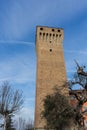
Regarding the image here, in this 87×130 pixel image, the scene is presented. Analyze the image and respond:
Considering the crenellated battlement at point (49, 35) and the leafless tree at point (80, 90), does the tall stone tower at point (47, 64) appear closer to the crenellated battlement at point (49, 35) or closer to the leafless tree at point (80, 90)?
the crenellated battlement at point (49, 35)

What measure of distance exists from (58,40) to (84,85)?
2377 cm

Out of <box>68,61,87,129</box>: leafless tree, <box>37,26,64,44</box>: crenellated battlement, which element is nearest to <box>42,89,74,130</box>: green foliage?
<box>68,61,87,129</box>: leafless tree

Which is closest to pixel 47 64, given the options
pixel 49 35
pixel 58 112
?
pixel 49 35

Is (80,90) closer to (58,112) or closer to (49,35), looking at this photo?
(58,112)

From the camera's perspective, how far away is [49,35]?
5288 cm

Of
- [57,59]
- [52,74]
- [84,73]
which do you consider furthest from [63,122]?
[57,59]

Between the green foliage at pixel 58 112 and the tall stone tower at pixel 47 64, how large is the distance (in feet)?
27.0

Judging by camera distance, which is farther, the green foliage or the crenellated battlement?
the crenellated battlement

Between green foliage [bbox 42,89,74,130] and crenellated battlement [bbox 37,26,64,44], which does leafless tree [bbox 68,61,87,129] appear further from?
crenellated battlement [bbox 37,26,64,44]

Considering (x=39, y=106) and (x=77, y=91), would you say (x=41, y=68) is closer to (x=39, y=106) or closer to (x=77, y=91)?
(x=39, y=106)

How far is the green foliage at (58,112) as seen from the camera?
33.9m

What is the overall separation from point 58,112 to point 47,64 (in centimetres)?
1718

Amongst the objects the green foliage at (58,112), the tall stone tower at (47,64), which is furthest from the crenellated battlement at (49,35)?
the green foliage at (58,112)

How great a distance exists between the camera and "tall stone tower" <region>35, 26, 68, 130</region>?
152 feet
